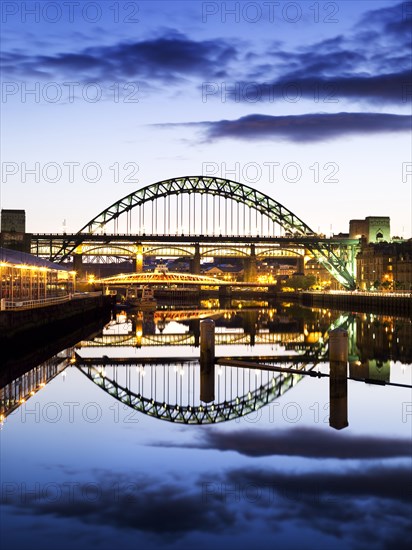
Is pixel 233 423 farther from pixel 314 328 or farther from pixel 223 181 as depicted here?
pixel 223 181

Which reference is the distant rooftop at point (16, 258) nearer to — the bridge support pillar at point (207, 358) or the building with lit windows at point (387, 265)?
the bridge support pillar at point (207, 358)

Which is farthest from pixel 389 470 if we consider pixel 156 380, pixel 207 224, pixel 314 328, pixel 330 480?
pixel 207 224

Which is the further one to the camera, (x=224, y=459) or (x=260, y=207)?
(x=260, y=207)

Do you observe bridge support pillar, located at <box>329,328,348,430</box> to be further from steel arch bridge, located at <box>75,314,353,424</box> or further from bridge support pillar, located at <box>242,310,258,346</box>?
bridge support pillar, located at <box>242,310,258,346</box>

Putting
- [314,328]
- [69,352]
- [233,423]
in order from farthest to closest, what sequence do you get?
[314,328] < [69,352] < [233,423]

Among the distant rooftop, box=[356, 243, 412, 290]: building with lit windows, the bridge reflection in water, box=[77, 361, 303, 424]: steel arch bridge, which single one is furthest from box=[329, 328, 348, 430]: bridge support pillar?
box=[356, 243, 412, 290]: building with lit windows
